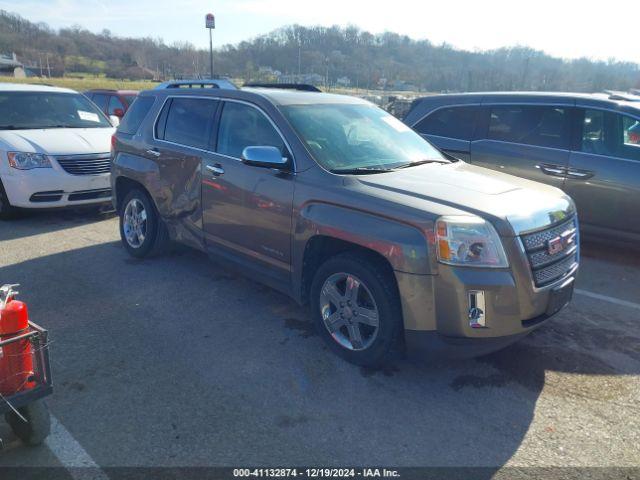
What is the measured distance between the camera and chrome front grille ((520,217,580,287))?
314 cm

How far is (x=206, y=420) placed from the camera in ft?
9.63

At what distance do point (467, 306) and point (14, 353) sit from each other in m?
2.38

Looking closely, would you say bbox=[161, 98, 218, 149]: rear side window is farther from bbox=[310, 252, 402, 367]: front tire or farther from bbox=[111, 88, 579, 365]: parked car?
bbox=[310, 252, 402, 367]: front tire

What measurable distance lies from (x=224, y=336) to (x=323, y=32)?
2785cm

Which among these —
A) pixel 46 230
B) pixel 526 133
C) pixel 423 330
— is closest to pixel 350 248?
pixel 423 330

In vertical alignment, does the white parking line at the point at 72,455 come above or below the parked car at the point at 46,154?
below

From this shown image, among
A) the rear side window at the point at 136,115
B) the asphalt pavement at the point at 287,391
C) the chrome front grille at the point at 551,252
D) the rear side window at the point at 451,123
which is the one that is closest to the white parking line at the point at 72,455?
the asphalt pavement at the point at 287,391

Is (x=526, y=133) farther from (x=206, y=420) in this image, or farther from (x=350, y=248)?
(x=206, y=420)

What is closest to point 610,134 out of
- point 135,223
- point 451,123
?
point 451,123

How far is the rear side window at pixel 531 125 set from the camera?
5961 millimetres

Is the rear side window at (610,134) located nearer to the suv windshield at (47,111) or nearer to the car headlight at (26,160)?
the car headlight at (26,160)

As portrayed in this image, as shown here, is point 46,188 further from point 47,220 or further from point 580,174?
point 580,174

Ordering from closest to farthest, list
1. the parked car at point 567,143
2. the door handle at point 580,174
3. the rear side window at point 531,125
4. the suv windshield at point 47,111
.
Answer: the parked car at point 567,143, the door handle at point 580,174, the rear side window at point 531,125, the suv windshield at point 47,111

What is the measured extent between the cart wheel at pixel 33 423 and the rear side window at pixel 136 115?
3612 mm
